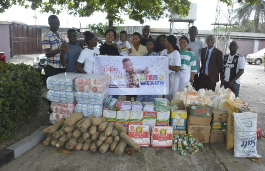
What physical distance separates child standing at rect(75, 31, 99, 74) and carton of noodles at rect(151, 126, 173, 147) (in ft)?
6.19

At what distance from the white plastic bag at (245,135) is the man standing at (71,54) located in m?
3.26

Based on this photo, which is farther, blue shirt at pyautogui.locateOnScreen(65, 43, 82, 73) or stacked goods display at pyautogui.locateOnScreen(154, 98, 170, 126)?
blue shirt at pyautogui.locateOnScreen(65, 43, 82, 73)

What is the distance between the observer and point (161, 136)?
402 cm

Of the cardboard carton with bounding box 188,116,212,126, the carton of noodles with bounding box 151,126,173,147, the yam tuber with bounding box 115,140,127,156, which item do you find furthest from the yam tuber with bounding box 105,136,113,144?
the cardboard carton with bounding box 188,116,212,126

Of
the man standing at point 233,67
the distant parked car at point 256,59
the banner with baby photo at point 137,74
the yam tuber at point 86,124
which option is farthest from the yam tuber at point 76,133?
the distant parked car at point 256,59

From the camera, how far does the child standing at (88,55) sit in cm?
466

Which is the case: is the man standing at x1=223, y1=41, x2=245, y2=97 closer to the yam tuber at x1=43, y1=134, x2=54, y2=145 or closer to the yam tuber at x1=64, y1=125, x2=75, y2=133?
the yam tuber at x1=64, y1=125, x2=75, y2=133

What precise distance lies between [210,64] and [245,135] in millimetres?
2185

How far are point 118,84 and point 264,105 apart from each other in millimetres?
5088

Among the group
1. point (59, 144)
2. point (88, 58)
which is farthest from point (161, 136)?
point (88, 58)

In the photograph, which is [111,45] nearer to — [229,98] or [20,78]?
[20,78]

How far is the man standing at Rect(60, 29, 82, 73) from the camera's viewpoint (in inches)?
185

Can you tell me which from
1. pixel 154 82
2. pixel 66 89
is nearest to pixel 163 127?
pixel 154 82

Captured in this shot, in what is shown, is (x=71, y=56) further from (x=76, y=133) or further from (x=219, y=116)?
(x=219, y=116)
